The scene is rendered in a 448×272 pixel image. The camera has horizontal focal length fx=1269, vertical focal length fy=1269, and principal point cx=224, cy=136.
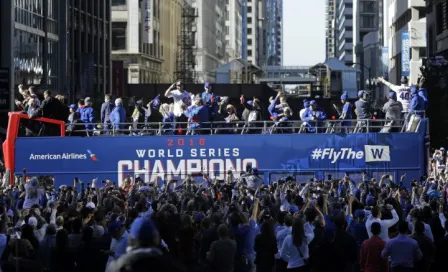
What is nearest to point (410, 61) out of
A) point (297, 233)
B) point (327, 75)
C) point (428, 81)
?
point (327, 75)

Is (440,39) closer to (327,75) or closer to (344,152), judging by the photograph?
(344,152)

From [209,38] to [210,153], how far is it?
118 meters

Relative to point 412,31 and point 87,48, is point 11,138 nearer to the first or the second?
point 87,48

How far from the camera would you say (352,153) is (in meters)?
35.9

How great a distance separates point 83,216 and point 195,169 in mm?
17391

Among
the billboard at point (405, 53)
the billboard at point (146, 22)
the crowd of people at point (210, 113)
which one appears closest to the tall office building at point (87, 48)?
the billboard at point (146, 22)

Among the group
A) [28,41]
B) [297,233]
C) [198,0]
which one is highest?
[198,0]

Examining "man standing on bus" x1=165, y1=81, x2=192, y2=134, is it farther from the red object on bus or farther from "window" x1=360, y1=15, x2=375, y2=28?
"window" x1=360, y1=15, x2=375, y2=28

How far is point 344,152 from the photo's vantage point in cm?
3588

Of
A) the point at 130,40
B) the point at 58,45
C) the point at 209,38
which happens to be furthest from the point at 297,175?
the point at 209,38

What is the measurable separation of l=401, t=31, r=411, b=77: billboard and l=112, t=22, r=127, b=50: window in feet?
74.8

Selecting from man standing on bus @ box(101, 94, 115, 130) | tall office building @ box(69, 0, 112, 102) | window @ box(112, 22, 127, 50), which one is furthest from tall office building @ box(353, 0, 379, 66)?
man standing on bus @ box(101, 94, 115, 130)

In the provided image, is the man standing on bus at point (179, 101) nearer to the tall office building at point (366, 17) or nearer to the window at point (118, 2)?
the window at point (118, 2)

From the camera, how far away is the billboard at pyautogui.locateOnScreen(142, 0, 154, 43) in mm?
101875
